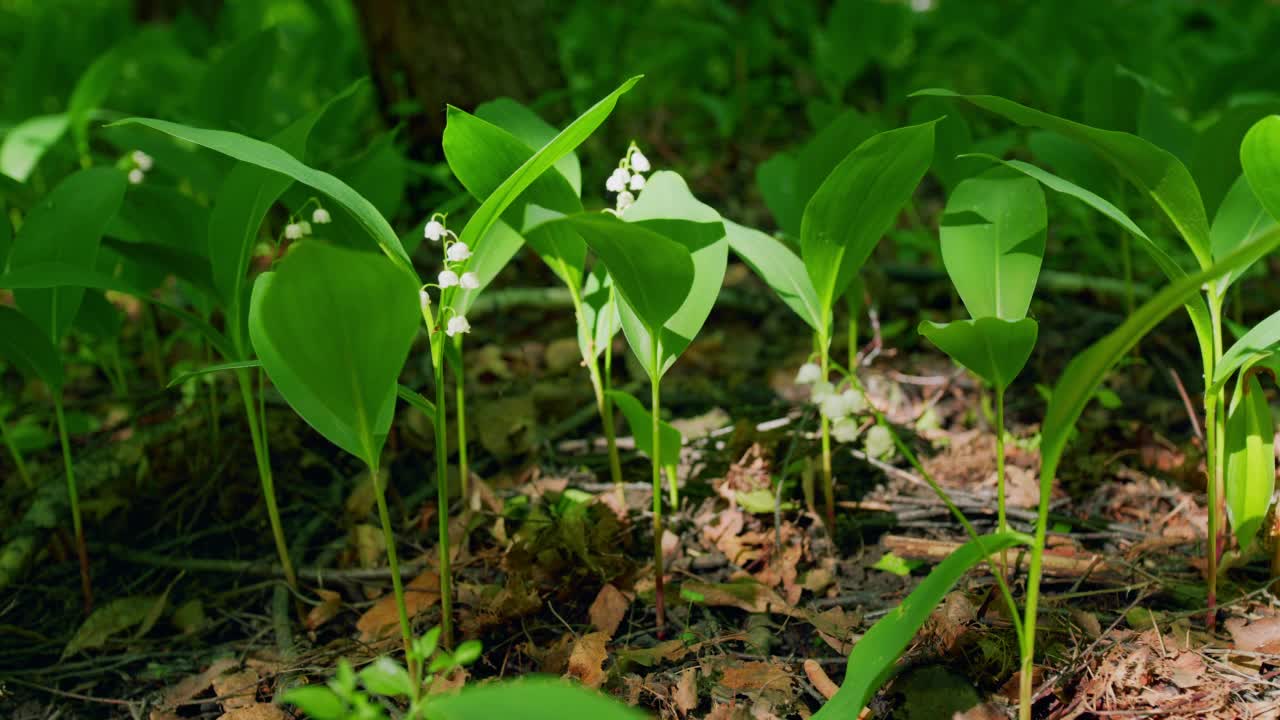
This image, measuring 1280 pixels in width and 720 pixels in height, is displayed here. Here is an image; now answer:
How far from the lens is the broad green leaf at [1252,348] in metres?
1.37

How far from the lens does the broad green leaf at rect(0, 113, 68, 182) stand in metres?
2.69

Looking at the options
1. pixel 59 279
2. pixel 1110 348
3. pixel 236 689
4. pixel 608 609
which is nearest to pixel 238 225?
pixel 59 279

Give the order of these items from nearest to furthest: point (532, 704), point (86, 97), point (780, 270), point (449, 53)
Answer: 1. point (532, 704)
2. point (780, 270)
3. point (86, 97)
4. point (449, 53)

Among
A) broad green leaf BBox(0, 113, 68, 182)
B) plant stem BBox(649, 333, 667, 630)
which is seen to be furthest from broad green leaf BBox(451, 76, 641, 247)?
broad green leaf BBox(0, 113, 68, 182)

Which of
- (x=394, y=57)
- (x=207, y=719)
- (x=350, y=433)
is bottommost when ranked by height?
(x=207, y=719)

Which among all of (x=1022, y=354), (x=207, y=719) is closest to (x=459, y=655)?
(x=207, y=719)

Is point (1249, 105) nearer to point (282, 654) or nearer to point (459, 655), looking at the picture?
point (459, 655)

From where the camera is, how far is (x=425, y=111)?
3.58 metres

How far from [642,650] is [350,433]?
62 cm

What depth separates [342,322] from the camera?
1215mm

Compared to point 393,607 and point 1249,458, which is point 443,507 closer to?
point 393,607

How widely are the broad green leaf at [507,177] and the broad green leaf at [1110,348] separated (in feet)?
2.48

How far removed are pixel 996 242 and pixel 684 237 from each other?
529mm

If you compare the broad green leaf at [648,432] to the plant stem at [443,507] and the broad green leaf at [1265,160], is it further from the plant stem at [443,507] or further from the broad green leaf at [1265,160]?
the broad green leaf at [1265,160]
